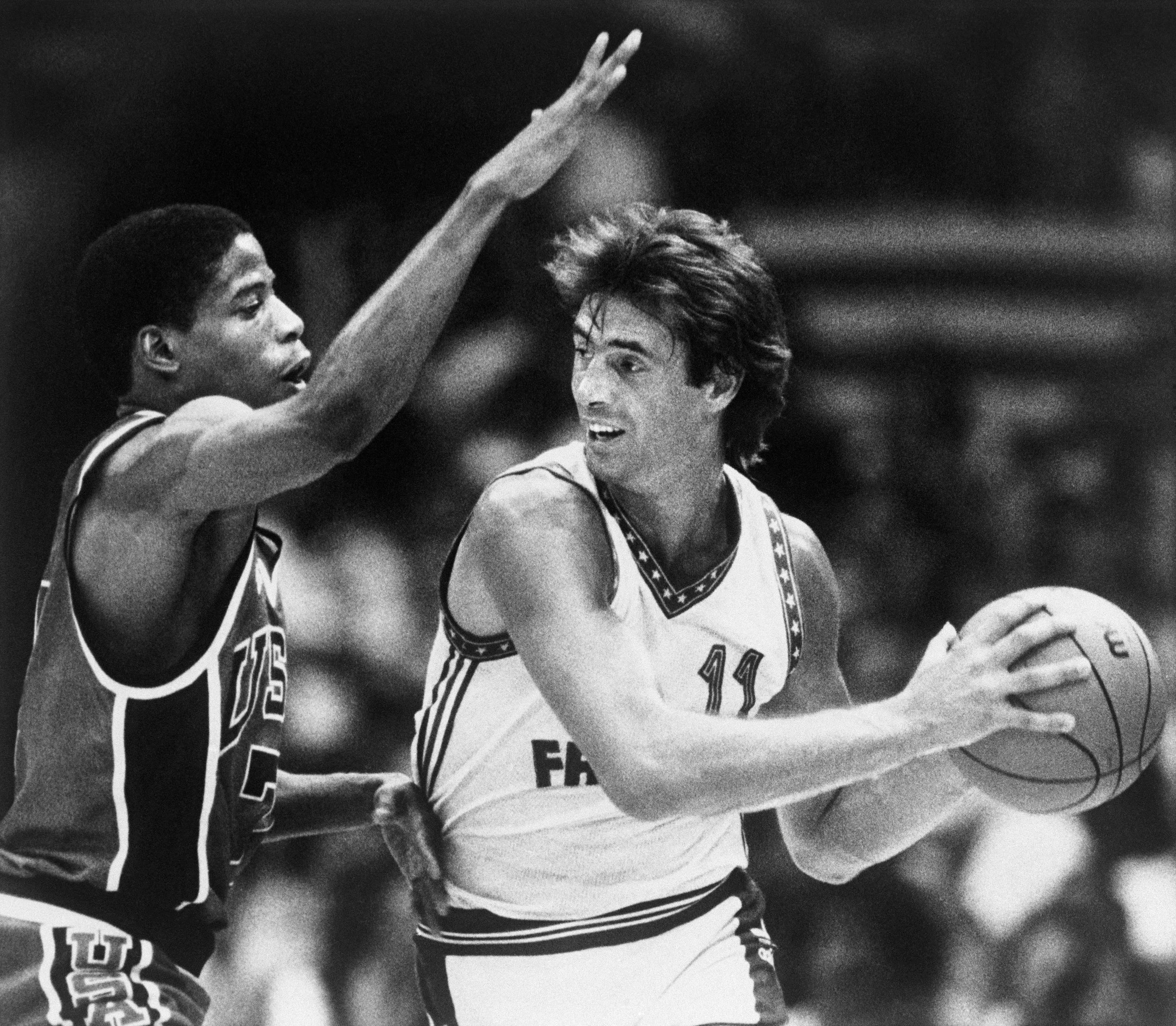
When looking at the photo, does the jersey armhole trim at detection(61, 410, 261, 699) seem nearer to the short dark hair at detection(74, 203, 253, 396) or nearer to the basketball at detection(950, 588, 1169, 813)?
the short dark hair at detection(74, 203, 253, 396)

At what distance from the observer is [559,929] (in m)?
3.11

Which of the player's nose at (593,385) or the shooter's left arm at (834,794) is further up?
the player's nose at (593,385)

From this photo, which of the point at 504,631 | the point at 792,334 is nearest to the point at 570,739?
the point at 504,631

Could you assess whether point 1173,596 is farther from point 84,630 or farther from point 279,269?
point 84,630

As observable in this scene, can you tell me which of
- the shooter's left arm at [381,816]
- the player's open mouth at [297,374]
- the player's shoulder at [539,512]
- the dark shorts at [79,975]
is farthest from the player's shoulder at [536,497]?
the dark shorts at [79,975]

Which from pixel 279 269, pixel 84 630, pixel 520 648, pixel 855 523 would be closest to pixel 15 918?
pixel 84 630

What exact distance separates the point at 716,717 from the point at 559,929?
602mm

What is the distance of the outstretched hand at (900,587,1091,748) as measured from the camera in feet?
8.63

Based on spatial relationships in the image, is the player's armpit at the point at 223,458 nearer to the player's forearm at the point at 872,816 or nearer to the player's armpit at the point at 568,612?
the player's armpit at the point at 568,612

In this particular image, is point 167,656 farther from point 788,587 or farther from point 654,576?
point 788,587

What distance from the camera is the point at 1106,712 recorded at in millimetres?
2846

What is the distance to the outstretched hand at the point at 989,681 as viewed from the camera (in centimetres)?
263

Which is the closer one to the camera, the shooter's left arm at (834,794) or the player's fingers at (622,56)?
the player's fingers at (622,56)

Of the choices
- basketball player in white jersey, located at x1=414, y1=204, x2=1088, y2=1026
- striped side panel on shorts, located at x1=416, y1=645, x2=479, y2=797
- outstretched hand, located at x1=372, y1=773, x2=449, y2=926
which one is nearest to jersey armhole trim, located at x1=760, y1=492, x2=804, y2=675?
basketball player in white jersey, located at x1=414, y1=204, x2=1088, y2=1026
